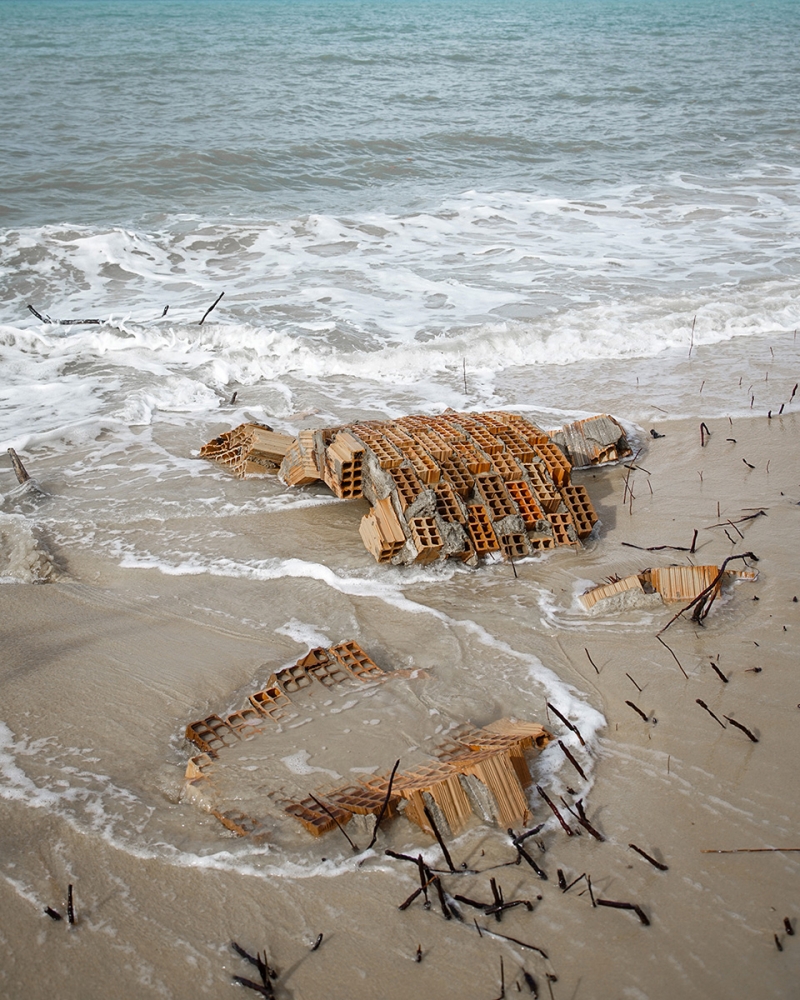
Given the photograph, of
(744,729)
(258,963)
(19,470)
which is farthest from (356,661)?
(19,470)

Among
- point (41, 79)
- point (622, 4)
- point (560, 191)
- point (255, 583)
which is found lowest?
point (255, 583)

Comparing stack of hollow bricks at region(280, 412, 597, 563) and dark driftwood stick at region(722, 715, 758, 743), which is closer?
dark driftwood stick at region(722, 715, 758, 743)

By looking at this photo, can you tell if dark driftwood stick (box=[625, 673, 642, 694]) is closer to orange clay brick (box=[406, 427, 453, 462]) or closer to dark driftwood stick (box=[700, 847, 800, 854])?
dark driftwood stick (box=[700, 847, 800, 854])

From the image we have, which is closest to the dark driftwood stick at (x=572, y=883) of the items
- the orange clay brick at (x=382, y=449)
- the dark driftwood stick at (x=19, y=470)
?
the orange clay brick at (x=382, y=449)

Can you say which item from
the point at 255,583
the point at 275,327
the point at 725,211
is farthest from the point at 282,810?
the point at 725,211

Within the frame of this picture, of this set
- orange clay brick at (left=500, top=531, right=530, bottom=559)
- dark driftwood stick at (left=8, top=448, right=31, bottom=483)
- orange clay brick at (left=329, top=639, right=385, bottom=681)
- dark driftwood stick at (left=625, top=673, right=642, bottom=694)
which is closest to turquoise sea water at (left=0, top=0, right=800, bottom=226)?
dark driftwood stick at (left=8, top=448, right=31, bottom=483)

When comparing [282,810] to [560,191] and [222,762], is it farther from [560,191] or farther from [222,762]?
[560,191]

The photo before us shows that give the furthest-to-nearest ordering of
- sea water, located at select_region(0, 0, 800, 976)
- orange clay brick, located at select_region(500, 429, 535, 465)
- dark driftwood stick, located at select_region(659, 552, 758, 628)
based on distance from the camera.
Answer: orange clay brick, located at select_region(500, 429, 535, 465)
sea water, located at select_region(0, 0, 800, 976)
dark driftwood stick, located at select_region(659, 552, 758, 628)

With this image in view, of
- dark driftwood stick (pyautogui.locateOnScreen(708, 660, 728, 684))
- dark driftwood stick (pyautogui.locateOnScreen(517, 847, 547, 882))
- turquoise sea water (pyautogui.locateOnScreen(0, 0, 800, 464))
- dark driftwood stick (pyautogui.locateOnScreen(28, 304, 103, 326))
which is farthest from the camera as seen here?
dark driftwood stick (pyautogui.locateOnScreen(28, 304, 103, 326))
